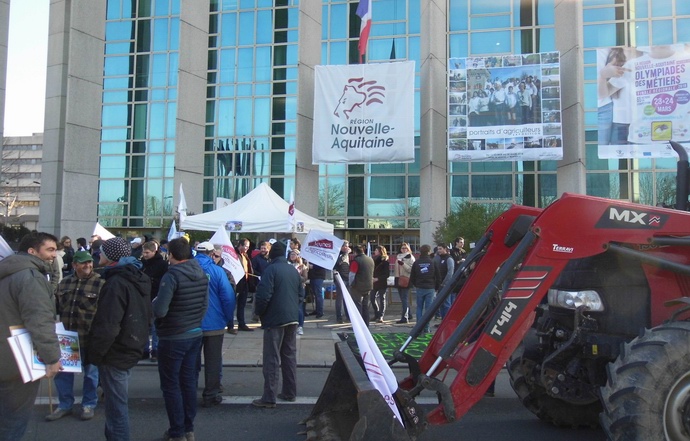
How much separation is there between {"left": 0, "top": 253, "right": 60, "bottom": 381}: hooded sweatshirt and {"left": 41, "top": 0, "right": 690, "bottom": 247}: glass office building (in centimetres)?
2061

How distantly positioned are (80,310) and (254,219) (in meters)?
9.66

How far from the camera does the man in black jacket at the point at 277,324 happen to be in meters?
6.53

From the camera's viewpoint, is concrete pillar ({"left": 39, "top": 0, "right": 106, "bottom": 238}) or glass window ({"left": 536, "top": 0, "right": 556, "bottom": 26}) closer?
concrete pillar ({"left": 39, "top": 0, "right": 106, "bottom": 238})

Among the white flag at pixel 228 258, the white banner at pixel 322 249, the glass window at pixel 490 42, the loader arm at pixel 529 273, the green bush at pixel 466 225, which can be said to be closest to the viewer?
the loader arm at pixel 529 273

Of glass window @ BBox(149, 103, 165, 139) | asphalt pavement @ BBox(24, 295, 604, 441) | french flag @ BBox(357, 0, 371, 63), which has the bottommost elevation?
asphalt pavement @ BBox(24, 295, 604, 441)

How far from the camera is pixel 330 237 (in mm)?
12281

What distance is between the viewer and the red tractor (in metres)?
3.84

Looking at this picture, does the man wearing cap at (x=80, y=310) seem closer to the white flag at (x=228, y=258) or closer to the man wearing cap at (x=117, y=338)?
the man wearing cap at (x=117, y=338)

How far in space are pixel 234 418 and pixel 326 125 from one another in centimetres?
1634

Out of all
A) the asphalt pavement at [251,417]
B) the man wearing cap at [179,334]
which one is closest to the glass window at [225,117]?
the asphalt pavement at [251,417]

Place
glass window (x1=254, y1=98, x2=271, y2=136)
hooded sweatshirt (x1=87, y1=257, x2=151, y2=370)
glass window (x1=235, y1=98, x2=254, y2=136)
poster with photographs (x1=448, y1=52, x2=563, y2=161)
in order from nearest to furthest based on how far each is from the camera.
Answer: hooded sweatshirt (x1=87, y1=257, x2=151, y2=370), poster with photographs (x1=448, y1=52, x2=563, y2=161), glass window (x1=254, y1=98, x2=271, y2=136), glass window (x1=235, y1=98, x2=254, y2=136)

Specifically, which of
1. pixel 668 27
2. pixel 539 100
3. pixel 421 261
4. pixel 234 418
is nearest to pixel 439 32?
pixel 539 100

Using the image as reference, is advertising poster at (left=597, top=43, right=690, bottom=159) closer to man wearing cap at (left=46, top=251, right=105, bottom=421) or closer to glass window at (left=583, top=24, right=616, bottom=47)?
glass window at (left=583, top=24, right=616, bottom=47)

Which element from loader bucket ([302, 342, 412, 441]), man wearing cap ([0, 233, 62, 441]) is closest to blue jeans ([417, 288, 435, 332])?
loader bucket ([302, 342, 412, 441])
